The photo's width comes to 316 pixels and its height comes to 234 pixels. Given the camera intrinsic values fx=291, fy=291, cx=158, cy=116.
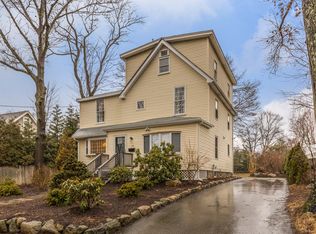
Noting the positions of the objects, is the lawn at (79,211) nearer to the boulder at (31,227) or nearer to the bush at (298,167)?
the boulder at (31,227)

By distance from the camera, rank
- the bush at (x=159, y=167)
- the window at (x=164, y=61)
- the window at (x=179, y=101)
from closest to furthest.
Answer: the bush at (x=159, y=167), the window at (x=179, y=101), the window at (x=164, y=61)

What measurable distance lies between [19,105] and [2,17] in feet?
65.6

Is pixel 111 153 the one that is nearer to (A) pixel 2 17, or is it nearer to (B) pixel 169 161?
(B) pixel 169 161

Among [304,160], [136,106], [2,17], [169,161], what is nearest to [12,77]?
[2,17]

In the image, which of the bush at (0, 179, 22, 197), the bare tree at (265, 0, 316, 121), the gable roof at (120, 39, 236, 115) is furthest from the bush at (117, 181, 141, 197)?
the gable roof at (120, 39, 236, 115)

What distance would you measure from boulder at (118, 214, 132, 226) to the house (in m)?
8.27

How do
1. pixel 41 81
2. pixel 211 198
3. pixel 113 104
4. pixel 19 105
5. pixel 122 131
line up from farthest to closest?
pixel 19 105 → pixel 113 104 → pixel 41 81 → pixel 122 131 → pixel 211 198

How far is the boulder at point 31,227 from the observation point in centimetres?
679

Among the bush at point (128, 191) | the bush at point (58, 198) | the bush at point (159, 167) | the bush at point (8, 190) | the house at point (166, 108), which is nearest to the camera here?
the bush at point (58, 198)

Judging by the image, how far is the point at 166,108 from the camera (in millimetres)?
18047

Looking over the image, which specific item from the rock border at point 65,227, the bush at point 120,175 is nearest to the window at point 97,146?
the bush at point 120,175

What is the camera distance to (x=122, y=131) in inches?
711

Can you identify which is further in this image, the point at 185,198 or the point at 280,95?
the point at 280,95

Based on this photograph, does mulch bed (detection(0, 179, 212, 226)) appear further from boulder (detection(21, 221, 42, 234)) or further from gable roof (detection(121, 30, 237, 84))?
gable roof (detection(121, 30, 237, 84))
